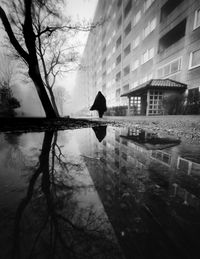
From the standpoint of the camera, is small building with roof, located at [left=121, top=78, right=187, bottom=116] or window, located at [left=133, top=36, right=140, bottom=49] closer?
small building with roof, located at [left=121, top=78, right=187, bottom=116]

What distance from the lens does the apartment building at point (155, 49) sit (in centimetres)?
1080

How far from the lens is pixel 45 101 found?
8039 mm

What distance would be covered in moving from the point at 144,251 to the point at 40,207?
61cm

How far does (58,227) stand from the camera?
2.17 feet

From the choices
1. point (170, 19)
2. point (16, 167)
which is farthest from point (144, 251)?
point (170, 19)

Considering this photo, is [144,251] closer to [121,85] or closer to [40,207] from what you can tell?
[40,207]

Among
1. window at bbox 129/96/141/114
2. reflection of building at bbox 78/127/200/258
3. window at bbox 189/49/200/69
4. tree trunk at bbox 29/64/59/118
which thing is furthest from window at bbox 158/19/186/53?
reflection of building at bbox 78/127/200/258

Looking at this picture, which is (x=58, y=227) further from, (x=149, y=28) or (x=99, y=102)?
(x=149, y=28)

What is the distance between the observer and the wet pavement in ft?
1.87

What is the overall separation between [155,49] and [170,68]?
3.11 meters

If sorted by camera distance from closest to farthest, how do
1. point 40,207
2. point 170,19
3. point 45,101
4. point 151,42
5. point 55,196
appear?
point 40,207, point 55,196, point 45,101, point 170,19, point 151,42

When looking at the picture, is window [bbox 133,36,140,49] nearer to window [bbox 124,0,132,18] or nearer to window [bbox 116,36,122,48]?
window [bbox 116,36,122,48]

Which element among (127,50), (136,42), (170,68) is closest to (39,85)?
(170,68)

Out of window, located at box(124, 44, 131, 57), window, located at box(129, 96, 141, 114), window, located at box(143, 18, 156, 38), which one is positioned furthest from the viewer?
window, located at box(124, 44, 131, 57)
